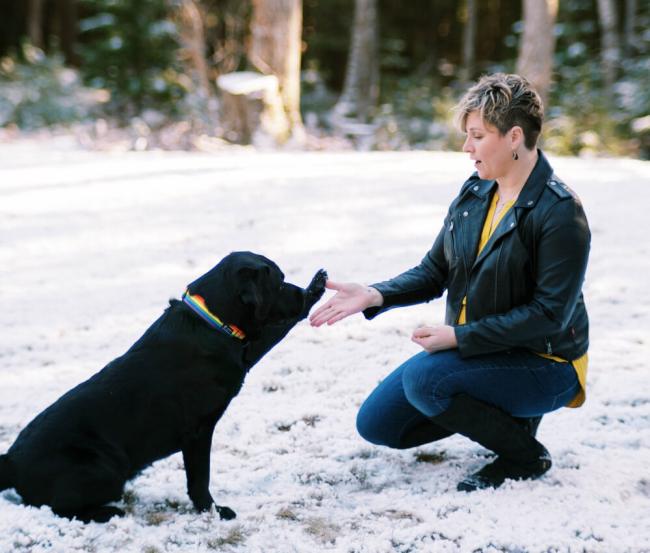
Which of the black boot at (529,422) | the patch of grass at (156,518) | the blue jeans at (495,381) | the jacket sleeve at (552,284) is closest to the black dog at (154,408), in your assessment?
the patch of grass at (156,518)

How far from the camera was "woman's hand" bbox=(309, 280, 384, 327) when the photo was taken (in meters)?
3.04

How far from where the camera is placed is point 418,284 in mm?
3273

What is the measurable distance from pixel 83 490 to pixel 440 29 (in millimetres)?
23920

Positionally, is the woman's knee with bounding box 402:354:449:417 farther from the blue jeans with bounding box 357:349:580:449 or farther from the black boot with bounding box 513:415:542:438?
the black boot with bounding box 513:415:542:438

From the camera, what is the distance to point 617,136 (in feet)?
38.1

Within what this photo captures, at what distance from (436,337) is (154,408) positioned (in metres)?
1.07

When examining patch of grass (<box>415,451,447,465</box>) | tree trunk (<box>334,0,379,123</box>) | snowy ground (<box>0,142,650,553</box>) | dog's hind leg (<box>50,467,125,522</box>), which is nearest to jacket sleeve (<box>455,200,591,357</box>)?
snowy ground (<box>0,142,650,553</box>)

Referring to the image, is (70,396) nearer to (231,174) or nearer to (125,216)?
(125,216)

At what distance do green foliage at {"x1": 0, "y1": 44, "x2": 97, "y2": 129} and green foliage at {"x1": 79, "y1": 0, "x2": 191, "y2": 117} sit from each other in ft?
3.02

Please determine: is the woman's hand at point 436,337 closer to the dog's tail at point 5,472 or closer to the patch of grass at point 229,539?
the patch of grass at point 229,539

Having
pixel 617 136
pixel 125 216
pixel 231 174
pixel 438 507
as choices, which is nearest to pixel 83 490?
pixel 438 507

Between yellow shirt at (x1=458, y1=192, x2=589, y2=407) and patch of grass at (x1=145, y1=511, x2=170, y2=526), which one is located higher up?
yellow shirt at (x1=458, y1=192, x2=589, y2=407)

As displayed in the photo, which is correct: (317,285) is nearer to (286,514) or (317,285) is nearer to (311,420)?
(311,420)

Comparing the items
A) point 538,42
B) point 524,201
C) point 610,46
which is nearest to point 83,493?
point 524,201
